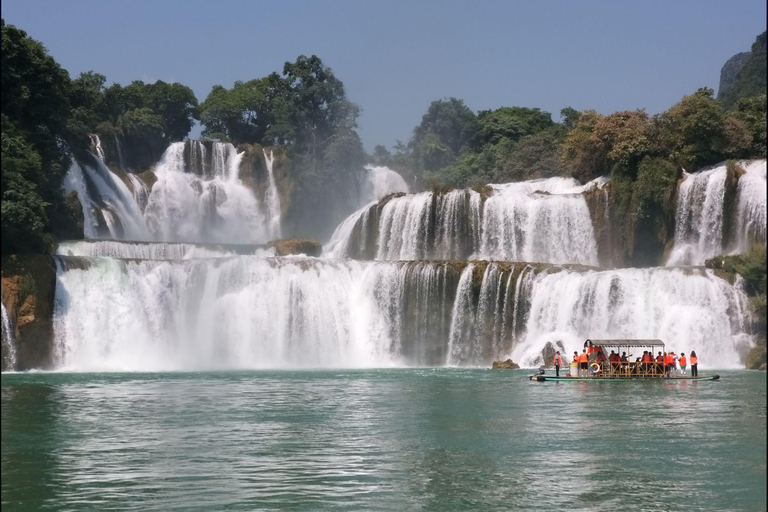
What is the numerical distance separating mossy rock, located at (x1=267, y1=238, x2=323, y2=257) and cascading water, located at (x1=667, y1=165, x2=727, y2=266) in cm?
1785

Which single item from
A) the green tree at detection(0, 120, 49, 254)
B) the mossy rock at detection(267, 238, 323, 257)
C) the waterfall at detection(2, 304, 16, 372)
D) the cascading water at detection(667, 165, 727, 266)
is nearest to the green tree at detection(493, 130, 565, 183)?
the mossy rock at detection(267, 238, 323, 257)

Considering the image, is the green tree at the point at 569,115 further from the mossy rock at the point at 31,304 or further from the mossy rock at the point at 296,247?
the mossy rock at the point at 31,304

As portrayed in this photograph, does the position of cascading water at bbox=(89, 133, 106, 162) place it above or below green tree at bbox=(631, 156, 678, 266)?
above

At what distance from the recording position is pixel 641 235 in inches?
1881

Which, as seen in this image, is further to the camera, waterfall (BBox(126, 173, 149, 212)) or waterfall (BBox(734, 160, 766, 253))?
waterfall (BBox(126, 173, 149, 212))

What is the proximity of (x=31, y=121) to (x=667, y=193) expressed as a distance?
28.8 meters

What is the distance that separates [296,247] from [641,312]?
19.5 metres

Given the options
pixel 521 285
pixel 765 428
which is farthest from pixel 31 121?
pixel 765 428

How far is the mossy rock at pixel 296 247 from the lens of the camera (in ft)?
171

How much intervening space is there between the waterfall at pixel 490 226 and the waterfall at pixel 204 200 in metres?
15.0

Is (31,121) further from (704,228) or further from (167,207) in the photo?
(704,228)

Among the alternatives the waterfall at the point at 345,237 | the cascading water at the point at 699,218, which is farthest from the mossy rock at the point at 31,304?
the cascading water at the point at 699,218

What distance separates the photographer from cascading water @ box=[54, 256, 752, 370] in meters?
38.9

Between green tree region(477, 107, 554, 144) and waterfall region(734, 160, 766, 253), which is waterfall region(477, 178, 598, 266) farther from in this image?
green tree region(477, 107, 554, 144)
